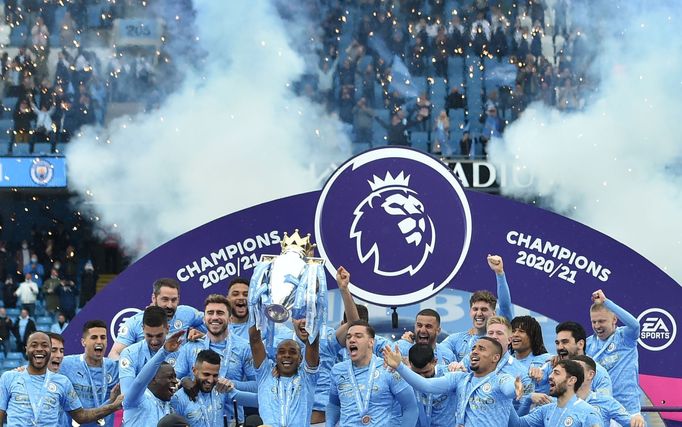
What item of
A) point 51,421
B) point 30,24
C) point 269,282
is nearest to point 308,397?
point 269,282

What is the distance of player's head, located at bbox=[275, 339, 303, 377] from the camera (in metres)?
7.48

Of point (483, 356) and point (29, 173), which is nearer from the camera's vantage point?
point (483, 356)

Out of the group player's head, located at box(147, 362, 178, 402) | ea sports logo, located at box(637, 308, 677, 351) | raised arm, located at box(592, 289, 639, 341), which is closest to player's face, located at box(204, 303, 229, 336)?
player's head, located at box(147, 362, 178, 402)

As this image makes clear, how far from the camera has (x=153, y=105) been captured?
16797 millimetres

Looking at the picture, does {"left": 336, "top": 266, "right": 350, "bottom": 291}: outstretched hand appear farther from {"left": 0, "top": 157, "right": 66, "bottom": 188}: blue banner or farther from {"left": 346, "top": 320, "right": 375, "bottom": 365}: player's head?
{"left": 0, "top": 157, "right": 66, "bottom": 188}: blue banner

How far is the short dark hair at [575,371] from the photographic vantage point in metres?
7.04

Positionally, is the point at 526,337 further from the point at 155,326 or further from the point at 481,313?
the point at 155,326

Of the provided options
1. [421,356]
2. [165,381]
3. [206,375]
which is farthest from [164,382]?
[421,356]

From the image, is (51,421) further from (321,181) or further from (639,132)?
(639,132)

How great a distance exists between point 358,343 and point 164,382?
1040 millimetres

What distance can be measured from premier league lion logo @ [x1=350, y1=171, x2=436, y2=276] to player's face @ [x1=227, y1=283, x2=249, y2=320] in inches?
33.4

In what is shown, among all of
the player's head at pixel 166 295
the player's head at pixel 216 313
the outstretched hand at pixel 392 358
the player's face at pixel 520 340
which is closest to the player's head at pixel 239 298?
the player's head at pixel 216 313

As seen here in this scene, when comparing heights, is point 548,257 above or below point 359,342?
above

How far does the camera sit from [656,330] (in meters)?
9.16
